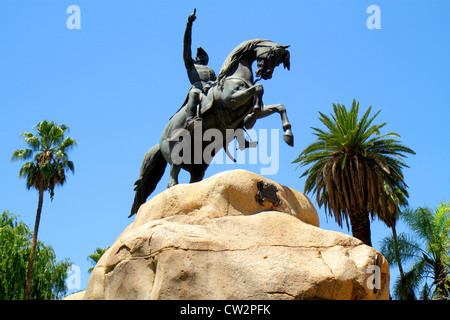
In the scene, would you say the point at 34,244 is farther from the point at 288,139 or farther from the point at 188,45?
the point at 288,139

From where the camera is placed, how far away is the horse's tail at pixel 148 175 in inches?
488

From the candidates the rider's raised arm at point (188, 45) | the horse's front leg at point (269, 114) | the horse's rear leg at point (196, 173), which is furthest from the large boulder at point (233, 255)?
the rider's raised arm at point (188, 45)

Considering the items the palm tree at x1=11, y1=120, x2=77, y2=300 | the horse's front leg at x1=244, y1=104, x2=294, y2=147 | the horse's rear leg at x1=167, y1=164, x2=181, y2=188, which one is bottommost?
the horse's rear leg at x1=167, y1=164, x2=181, y2=188

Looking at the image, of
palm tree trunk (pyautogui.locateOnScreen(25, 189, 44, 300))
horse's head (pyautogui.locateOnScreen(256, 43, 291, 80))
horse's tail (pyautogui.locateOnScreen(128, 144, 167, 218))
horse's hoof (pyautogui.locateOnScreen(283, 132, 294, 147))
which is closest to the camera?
horse's hoof (pyautogui.locateOnScreen(283, 132, 294, 147))

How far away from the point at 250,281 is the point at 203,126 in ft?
13.8

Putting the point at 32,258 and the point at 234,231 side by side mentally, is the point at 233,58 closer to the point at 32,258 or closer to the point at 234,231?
the point at 234,231

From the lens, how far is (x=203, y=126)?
36.9ft

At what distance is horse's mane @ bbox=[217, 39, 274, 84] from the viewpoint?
1120 cm

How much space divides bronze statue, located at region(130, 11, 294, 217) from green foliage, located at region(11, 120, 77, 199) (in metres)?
17.8

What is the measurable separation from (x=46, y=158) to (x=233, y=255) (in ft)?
74.3

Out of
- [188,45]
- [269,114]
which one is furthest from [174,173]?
[188,45]

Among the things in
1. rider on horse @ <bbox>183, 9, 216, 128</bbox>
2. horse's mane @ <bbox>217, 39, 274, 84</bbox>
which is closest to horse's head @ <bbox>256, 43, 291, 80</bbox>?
horse's mane @ <bbox>217, 39, 274, 84</bbox>

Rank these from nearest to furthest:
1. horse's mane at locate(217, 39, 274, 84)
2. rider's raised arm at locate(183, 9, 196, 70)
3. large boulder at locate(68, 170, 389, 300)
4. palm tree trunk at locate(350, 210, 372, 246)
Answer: large boulder at locate(68, 170, 389, 300)
horse's mane at locate(217, 39, 274, 84)
rider's raised arm at locate(183, 9, 196, 70)
palm tree trunk at locate(350, 210, 372, 246)

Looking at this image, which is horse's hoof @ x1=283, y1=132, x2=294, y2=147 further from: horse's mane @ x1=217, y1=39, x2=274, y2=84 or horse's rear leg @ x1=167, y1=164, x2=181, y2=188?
horse's rear leg @ x1=167, y1=164, x2=181, y2=188
